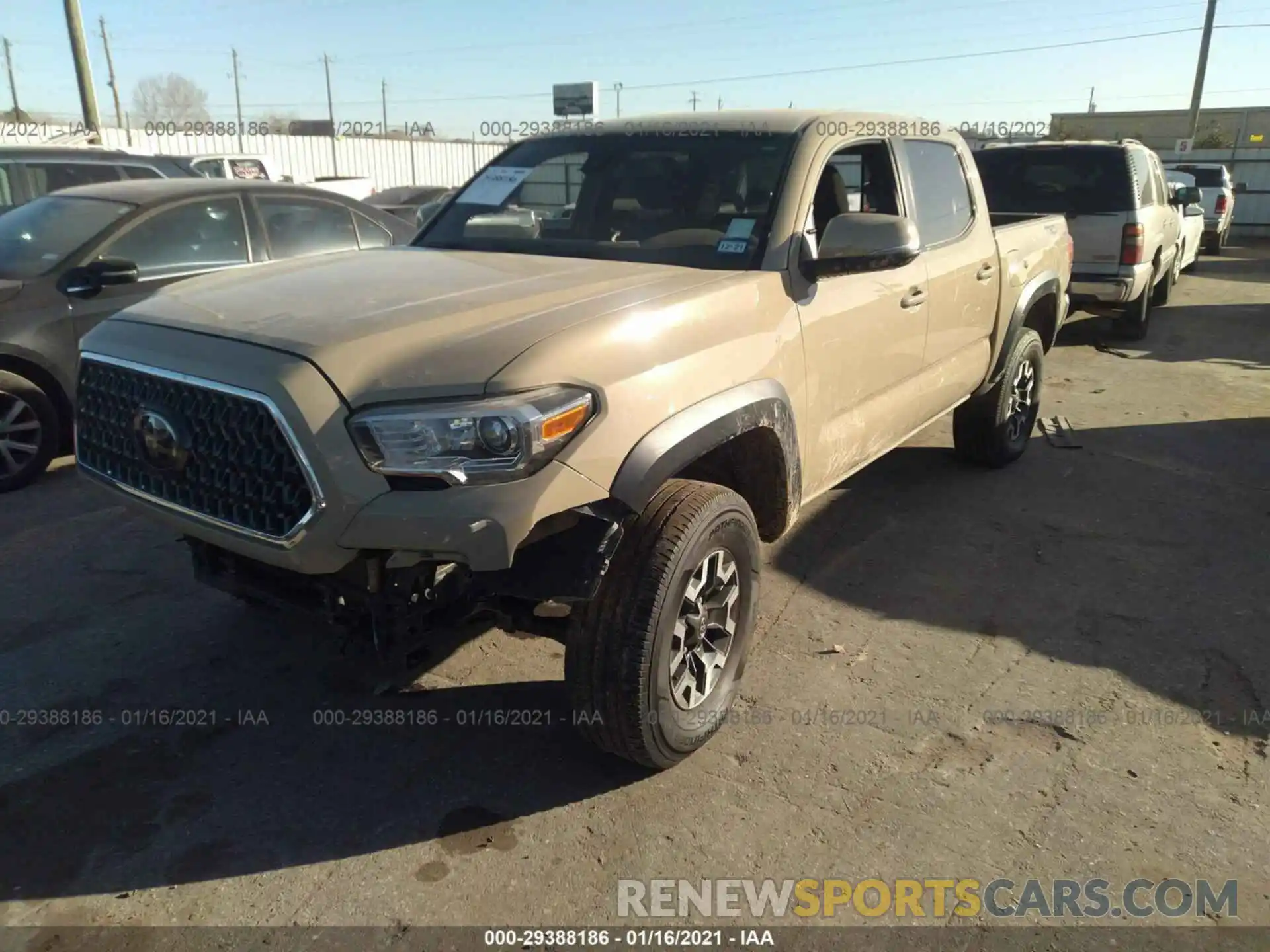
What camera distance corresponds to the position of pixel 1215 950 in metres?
2.37

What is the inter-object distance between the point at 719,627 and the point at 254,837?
151 centimetres

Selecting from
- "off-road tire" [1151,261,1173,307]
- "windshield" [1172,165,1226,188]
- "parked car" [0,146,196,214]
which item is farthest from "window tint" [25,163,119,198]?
"windshield" [1172,165,1226,188]

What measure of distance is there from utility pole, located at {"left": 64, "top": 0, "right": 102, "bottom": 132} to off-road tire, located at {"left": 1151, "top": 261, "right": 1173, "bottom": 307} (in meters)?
17.5

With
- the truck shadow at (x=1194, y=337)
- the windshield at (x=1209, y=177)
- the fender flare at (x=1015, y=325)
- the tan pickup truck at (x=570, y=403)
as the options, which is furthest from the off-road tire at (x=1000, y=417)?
the windshield at (x=1209, y=177)

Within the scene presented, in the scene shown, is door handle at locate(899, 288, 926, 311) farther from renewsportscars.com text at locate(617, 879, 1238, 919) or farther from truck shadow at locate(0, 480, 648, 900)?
renewsportscars.com text at locate(617, 879, 1238, 919)

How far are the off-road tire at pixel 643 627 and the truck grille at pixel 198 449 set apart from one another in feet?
2.75

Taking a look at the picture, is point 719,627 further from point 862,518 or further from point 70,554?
point 70,554

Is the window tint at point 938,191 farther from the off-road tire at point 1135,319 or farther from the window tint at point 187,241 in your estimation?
the off-road tire at point 1135,319

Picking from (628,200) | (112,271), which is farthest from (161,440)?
(112,271)

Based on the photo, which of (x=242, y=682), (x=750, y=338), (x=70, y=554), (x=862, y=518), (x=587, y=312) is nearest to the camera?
(x=587, y=312)

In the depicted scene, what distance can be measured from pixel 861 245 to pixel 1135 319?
8682mm

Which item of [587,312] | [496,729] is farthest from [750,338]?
[496,729]

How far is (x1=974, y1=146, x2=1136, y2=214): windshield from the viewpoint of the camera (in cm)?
955

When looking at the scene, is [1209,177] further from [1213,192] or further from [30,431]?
[30,431]
